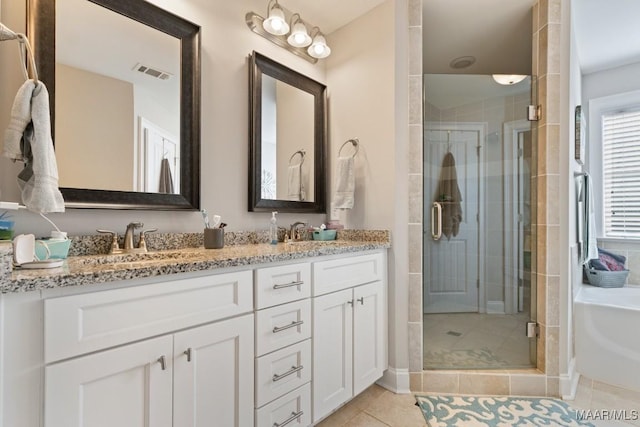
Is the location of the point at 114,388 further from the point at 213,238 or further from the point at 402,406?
the point at 402,406

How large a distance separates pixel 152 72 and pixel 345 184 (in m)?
1.26

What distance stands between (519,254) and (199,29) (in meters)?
2.39

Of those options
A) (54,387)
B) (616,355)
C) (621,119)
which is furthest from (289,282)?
(621,119)

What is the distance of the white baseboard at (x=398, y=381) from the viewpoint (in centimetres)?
183

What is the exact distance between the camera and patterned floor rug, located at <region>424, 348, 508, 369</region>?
76.0 inches

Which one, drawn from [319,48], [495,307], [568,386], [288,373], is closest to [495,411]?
[568,386]

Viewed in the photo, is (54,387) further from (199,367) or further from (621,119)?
(621,119)

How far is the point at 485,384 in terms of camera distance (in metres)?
1.85

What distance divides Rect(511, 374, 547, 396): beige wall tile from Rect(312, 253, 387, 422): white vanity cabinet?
81cm

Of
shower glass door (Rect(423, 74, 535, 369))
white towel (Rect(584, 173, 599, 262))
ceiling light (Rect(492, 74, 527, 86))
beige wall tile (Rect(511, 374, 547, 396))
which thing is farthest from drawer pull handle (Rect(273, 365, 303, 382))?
white towel (Rect(584, 173, 599, 262))

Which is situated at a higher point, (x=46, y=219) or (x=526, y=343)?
(x=46, y=219)

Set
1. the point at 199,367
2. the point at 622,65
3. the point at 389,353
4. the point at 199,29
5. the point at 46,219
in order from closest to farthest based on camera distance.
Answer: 1. the point at 199,367
2. the point at 46,219
3. the point at 199,29
4. the point at 389,353
5. the point at 622,65

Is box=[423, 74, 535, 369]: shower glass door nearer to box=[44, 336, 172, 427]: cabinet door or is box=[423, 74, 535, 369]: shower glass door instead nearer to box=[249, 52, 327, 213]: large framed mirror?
box=[249, 52, 327, 213]: large framed mirror

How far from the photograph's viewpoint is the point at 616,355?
A: 75.1 inches
